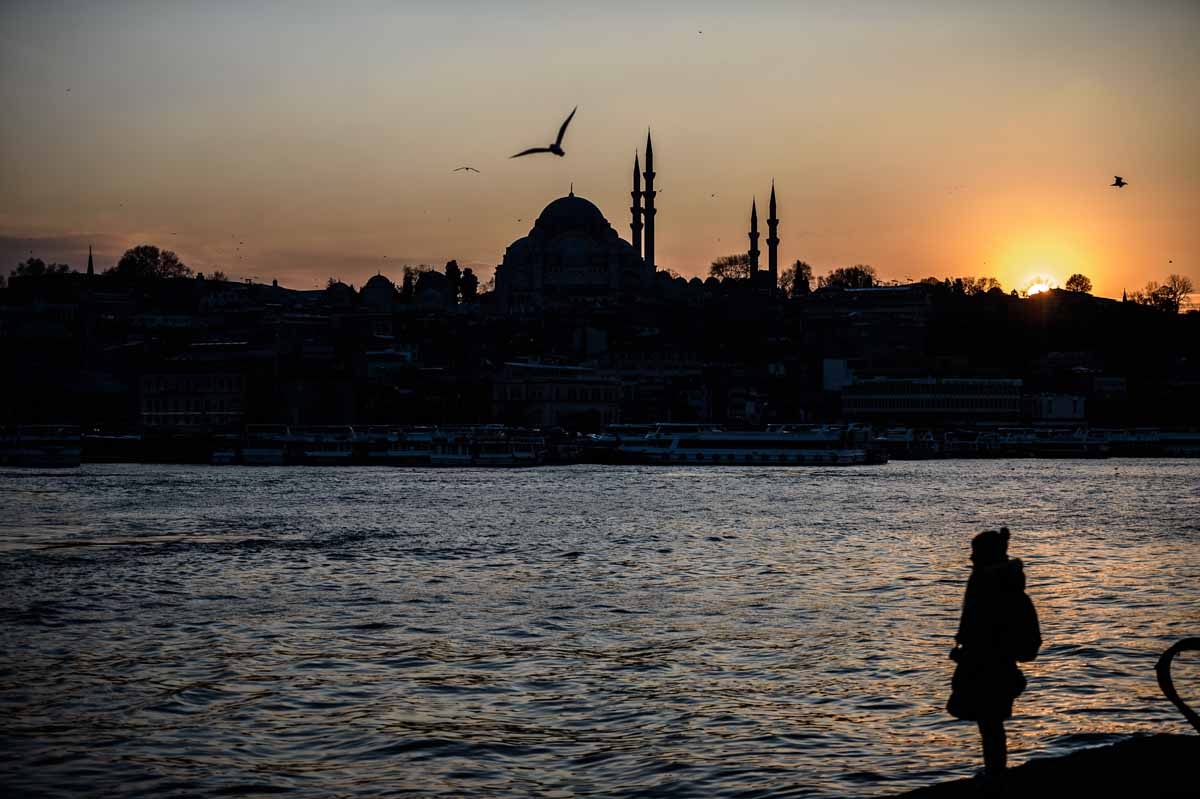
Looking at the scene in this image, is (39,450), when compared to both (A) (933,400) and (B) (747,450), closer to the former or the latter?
(B) (747,450)

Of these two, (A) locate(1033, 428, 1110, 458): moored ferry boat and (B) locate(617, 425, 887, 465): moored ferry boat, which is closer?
(B) locate(617, 425, 887, 465): moored ferry boat

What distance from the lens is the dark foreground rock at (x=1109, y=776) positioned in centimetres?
761

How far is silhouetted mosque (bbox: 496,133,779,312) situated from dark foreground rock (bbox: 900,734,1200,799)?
390 ft

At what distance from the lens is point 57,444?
254 feet

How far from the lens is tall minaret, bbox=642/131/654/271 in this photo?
120 m

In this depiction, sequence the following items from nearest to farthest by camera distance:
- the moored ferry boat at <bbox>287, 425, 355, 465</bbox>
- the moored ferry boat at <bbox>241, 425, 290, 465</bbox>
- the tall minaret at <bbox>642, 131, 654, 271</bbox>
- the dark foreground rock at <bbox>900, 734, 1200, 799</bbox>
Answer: the dark foreground rock at <bbox>900, 734, 1200, 799</bbox> → the moored ferry boat at <bbox>287, 425, 355, 465</bbox> → the moored ferry boat at <bbox>241, 425, 290, 465</bbox> → the tall minaret at <bbox>642, 131, 654, 271</bbox>

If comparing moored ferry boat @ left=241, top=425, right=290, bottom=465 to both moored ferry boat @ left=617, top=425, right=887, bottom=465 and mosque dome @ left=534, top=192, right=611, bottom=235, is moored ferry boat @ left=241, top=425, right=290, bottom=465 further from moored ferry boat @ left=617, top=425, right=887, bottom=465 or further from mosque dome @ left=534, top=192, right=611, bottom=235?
mosque dome @ left=534, top=192, right=611, bottom=235

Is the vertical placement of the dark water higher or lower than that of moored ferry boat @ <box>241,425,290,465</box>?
lower

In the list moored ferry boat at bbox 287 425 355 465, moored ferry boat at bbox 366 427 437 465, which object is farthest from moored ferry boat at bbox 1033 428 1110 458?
moored ferry boat at bbox 287 425 355 465

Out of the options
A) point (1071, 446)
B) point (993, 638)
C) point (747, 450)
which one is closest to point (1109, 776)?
point (993, 638)

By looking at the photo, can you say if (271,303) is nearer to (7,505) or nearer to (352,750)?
(7,505)

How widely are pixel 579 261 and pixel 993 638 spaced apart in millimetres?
122622

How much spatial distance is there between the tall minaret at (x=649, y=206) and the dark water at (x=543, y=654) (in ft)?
290

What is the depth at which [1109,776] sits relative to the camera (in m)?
7.97
